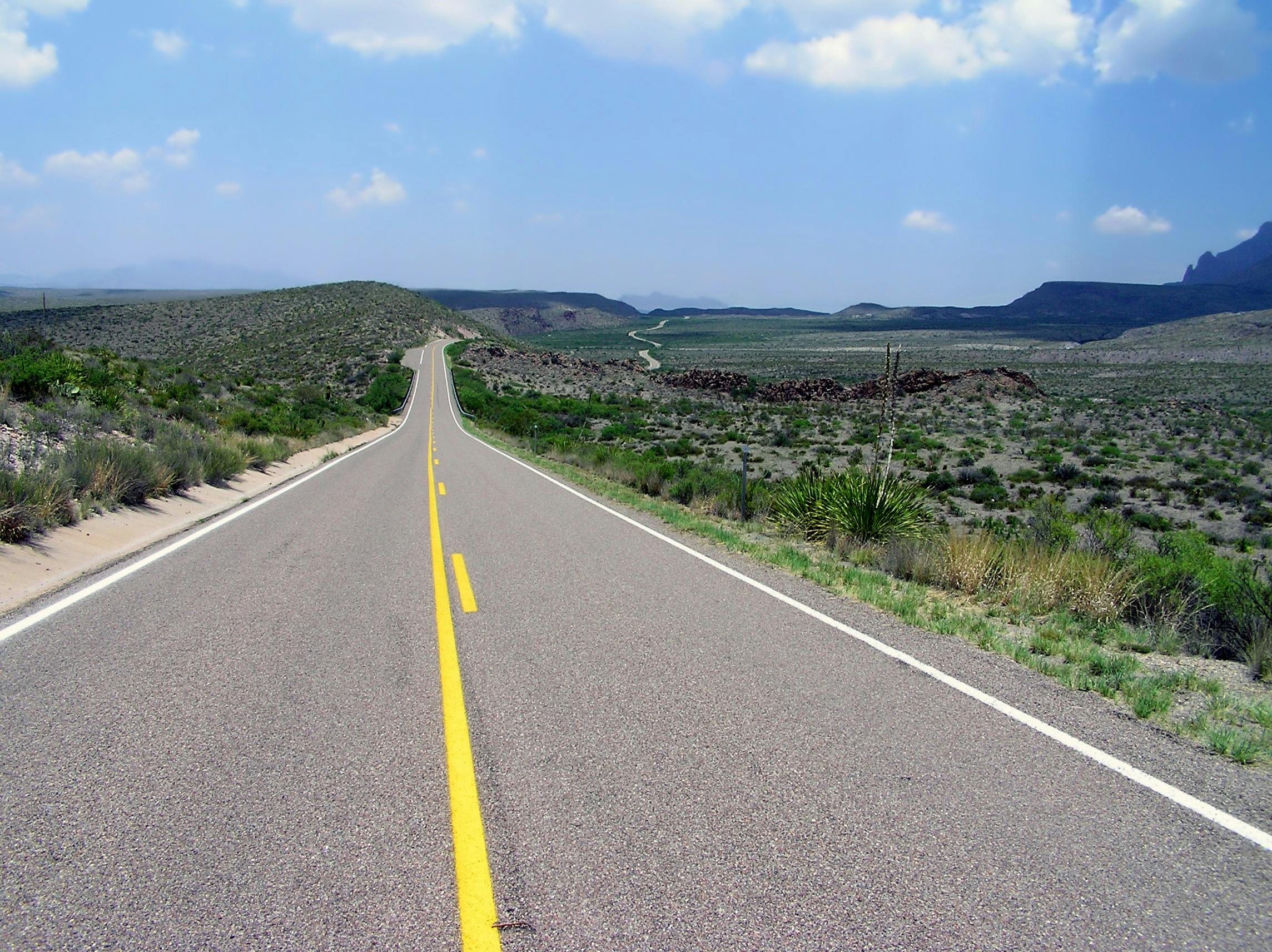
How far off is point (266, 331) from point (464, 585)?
9415cm

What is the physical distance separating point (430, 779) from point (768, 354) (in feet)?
403

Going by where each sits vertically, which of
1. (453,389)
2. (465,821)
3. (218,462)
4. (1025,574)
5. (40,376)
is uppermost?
(40,376)

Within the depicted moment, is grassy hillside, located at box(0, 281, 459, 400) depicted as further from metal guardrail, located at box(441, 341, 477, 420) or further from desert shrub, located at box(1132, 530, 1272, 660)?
desert shrub, located at box(1132, 530, 1272, 660)

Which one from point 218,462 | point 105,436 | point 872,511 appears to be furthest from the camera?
point 218,462

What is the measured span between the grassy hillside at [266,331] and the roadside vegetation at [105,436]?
36.2m

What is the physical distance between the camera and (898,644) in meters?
6.14

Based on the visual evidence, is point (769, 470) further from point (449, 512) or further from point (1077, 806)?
point (1077, 806)

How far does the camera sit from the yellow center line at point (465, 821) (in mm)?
2740

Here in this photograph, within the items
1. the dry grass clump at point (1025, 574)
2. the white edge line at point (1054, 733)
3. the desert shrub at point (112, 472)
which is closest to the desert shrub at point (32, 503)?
the desert shrub at point (112, 472)

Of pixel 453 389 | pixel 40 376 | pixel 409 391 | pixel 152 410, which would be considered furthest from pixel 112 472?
pixel 453 389

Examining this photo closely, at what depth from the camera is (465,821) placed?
341 centimetres

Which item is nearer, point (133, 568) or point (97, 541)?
point (133, 568)

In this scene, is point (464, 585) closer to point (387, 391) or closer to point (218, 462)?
point (218, 462)

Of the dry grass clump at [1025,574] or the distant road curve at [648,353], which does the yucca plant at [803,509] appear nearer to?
the dry grass clump at [1025,574]
